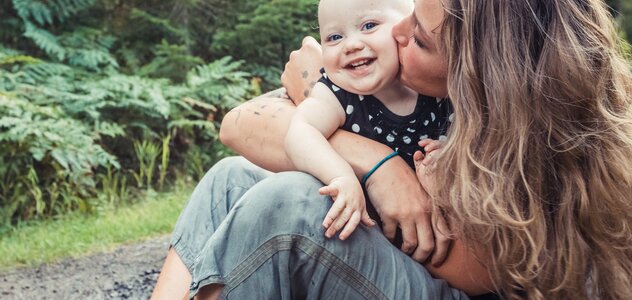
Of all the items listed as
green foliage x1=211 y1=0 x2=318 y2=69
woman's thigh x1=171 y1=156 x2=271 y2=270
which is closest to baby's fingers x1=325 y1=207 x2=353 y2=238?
woman's thigh x1=171 y1=156 x2=271 y2=270

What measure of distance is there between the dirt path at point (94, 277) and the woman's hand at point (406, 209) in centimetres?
206

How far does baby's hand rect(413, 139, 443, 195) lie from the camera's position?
5.16 feet

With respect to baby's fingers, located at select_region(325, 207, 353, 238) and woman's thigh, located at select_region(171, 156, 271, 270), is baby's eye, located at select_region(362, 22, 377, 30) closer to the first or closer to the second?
baby's fingers, located at select_region(325, 207, 353, 238)

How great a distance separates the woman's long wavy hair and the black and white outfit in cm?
28

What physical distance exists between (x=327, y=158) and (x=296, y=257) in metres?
0.25

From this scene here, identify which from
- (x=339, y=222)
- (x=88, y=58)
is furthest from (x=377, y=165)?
(x=88, y=58)

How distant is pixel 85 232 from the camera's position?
4.54 metres

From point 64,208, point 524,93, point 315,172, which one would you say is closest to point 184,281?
point 315,172

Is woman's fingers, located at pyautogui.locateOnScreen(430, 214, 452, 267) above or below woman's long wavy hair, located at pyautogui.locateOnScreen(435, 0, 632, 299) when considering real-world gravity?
below

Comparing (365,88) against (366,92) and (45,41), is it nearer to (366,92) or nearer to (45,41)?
(366,92)

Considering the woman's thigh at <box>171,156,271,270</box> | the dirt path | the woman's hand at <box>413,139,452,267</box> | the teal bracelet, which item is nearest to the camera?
the woman's hand at <box>413,139,452,267</box>

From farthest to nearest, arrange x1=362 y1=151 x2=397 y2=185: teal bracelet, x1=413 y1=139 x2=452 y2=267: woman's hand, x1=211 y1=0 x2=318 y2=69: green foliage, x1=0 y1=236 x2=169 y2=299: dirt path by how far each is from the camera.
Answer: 1. x1=211 y1=0 x2=318 y2=69: green foliage
2. x1=0 y1=236 x2=169 y2=299: dirt path
3. x1=362 y1=151 x2=397 y2=185: teal bracelet
4. x1=413 y1=139 x2=452 y2=267: woman's hand

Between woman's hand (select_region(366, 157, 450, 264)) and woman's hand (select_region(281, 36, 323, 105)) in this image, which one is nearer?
woman's hand (select_region(366, 157, 450, 264))

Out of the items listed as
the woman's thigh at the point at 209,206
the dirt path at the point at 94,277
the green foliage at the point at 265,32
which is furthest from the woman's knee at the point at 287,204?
the green foliage at the point at 265,32
